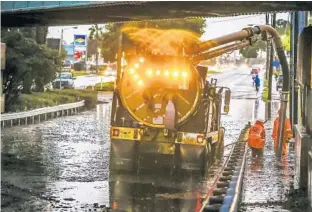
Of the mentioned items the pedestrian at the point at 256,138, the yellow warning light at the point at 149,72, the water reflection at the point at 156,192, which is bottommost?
the water reflection at the point at 156,192

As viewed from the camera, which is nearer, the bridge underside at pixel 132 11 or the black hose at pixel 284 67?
the bridge underside at pixel 132 11

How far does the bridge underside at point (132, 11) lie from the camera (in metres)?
15.5

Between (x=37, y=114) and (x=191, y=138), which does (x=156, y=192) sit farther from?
(x=37, y=114)

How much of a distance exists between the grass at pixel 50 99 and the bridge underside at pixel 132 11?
10.7 m

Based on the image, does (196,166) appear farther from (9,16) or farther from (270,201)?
(9,16)

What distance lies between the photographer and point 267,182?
15766mm

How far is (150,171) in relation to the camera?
1705 cm

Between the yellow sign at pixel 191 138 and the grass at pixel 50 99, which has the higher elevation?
the grass at pixel 50 99

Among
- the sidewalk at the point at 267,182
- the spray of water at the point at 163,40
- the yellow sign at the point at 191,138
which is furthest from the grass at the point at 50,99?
the yellow sign at the point at 191,138

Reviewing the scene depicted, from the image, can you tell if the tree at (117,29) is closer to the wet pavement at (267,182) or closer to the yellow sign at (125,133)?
the wet pavement at (267,182)

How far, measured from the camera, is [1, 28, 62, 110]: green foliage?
32062mm

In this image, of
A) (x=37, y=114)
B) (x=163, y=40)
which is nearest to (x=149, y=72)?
(x=163, y=40)

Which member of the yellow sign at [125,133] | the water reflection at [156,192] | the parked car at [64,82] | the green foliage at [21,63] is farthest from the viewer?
the parked car at [64,82]

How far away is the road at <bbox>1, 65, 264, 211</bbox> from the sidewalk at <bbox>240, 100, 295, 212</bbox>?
0.98m
